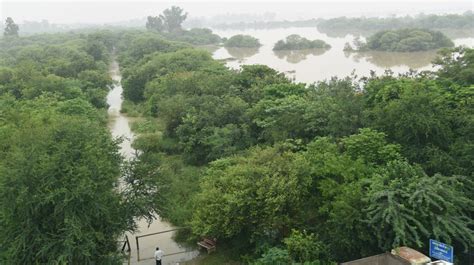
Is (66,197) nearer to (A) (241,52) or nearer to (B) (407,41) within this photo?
(B) (407,41)

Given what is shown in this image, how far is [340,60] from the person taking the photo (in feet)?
161

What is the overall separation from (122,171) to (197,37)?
74291 millimetres

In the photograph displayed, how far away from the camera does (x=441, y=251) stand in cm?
884

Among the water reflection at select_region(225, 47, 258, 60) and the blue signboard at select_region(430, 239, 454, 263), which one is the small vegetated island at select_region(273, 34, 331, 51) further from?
the blue signboard at select_region(430, 239, 454, 263)

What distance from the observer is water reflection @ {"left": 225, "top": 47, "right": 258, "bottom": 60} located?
6425 centimetres

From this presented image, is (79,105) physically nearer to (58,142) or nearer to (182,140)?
(182,140)

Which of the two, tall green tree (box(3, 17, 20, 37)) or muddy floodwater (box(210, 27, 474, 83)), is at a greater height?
tall green tree (box(3, 17, 20, 37))

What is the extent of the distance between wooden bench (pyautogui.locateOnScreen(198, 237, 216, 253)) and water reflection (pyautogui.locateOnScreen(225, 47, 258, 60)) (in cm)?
5088

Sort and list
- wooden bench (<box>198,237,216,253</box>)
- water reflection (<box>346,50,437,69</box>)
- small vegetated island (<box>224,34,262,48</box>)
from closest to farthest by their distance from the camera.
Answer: wooden bench (<box>198,237,216,253</box>) → water reflection (<box>346,50,437,69</box>) → small vegetated island (<box>224,34,262,48</box>)

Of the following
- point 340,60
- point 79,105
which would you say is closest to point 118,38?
point 340,60

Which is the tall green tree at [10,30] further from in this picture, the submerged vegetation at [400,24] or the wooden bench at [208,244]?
the wooden bench at [208,244]

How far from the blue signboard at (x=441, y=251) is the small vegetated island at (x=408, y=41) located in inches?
1769

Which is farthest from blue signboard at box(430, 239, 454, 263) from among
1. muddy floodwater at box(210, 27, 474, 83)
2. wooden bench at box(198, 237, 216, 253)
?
muddy floodwater at box(210, 27, 474, 83)

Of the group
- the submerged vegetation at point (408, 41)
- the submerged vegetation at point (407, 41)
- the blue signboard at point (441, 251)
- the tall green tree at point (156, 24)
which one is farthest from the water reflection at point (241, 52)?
the blue signboard at point (441, 251)
